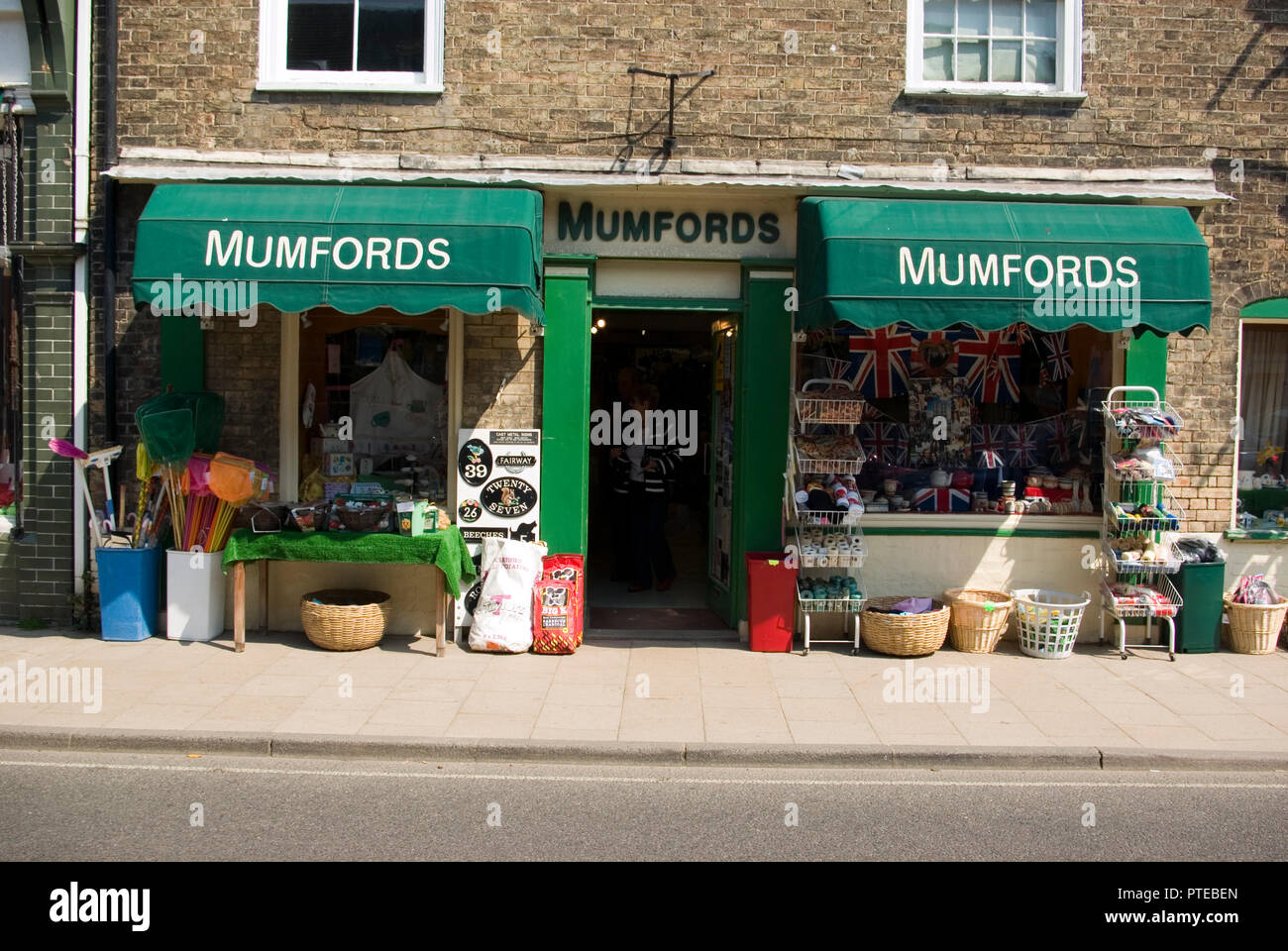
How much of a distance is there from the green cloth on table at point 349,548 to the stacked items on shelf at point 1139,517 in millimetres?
5306

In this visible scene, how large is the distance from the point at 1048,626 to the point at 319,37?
301 inches

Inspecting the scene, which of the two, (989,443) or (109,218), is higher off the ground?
(109,218)

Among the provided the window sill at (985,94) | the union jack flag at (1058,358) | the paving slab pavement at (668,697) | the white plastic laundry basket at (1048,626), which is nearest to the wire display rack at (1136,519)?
the white plastic laundry basket at (1048,626)

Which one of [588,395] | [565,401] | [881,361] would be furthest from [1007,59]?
[565,401]

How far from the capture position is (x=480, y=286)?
7.50m

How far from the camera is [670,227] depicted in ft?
28.3

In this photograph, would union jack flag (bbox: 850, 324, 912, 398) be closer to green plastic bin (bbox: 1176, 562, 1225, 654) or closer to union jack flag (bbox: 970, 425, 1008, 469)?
union jack flag (bbox: 970, 425, 1008, 469)

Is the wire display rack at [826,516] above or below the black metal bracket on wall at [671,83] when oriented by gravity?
below

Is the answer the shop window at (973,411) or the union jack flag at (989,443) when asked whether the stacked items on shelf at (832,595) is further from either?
the union jack flag at (989,443)

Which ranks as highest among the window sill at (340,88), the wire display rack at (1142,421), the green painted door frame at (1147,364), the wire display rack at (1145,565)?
the window sill at (340,88)

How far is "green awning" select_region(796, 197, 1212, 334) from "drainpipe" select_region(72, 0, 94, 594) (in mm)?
5945

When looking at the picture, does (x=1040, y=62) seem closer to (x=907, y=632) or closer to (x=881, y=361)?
(x=881, y=361)

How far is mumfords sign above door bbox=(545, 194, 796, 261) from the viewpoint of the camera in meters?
8.59

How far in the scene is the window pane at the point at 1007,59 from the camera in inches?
347
